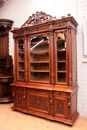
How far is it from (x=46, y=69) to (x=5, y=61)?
1.92 meters

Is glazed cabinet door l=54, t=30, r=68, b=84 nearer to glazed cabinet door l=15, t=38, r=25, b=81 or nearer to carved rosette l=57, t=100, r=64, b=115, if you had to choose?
carved rosette l=57, t=100, r=64, b=115

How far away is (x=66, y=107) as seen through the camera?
2.75m

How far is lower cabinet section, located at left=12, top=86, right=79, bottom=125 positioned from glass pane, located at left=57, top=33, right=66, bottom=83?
374mm

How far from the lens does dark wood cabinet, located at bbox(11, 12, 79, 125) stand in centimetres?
277

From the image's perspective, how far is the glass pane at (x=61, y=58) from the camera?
2919 mm

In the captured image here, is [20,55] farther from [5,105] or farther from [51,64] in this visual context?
[5,105]

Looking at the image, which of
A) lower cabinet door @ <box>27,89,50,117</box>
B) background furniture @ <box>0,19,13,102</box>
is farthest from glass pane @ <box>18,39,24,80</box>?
background furniture @ <box>0,19,13,102</box>

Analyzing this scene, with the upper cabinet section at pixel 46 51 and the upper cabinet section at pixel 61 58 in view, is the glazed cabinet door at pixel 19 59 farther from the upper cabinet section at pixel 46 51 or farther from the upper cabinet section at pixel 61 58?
the upper cabinet section at pixel 61 58

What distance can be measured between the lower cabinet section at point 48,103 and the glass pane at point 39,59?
0.43m

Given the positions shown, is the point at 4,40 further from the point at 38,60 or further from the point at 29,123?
the point at 29,123

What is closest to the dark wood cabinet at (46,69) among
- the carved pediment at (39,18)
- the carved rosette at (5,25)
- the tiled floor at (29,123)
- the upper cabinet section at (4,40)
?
the carved pediment at (39,18)

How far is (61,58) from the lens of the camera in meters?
3.02

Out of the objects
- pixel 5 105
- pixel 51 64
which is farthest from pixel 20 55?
pixel 5 105

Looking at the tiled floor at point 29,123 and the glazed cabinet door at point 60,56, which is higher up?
the glazed cabinet door at point 60,56
